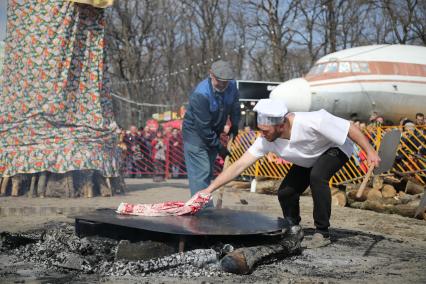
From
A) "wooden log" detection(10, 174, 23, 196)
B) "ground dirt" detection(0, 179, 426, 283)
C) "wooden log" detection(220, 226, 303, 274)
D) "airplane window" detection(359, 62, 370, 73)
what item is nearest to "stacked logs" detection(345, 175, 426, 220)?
"ground dirt" detection(0, 179, 426, 283)

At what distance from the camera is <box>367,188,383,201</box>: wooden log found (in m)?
10.1

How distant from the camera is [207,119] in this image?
20.6ft

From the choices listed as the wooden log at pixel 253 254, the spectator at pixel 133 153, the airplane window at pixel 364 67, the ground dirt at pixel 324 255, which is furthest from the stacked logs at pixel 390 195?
the airplane window at pixel 364 67

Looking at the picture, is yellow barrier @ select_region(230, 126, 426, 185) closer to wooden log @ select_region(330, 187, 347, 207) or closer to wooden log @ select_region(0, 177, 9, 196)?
wooden log @ select_region(330, 187, 347, 207)

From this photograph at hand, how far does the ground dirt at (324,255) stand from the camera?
4.02m

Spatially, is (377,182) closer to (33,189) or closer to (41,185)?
(41,185)

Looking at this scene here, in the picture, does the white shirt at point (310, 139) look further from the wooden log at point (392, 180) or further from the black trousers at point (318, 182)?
the wooden log at point (392, 180)

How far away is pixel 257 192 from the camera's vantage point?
12992 mm

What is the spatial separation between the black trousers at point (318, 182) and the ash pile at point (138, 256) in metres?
0.57

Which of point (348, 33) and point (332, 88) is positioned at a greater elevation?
point (348, 33)

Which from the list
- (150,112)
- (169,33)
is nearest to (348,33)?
(169,33)

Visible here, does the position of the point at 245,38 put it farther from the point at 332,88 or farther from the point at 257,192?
the point at 257,192

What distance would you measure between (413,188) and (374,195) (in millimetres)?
809

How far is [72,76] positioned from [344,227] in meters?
5.45
